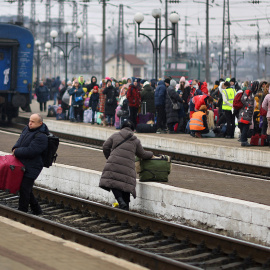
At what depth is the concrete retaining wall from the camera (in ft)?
30.5

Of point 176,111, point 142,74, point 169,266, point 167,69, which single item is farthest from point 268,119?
point 142,74

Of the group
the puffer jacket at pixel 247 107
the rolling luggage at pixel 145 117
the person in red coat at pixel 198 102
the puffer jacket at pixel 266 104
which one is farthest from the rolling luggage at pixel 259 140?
the rolling luggage at pixel 145 117

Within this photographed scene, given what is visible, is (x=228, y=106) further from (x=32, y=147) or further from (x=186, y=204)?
(x=32, y=147)

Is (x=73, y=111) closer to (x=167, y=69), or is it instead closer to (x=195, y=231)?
Result: (x=195, y=231)

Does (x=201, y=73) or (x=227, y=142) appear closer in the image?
(x=227, y=142)

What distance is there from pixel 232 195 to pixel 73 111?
16016mm

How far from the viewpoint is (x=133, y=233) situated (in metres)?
9.84

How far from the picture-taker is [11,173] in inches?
387

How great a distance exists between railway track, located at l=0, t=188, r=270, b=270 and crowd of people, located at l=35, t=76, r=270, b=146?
679 cm

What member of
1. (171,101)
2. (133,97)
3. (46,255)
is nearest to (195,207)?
(46,255)

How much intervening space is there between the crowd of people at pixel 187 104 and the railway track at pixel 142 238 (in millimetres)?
6791

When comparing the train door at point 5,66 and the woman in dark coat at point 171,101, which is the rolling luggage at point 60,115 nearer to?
the train door at point 5,66

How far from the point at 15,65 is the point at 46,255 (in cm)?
1986

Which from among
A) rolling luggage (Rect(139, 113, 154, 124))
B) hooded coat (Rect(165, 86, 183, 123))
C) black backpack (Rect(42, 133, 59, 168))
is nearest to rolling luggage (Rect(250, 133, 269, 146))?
hooded coat (Rect(165, 86, 183, 123))
